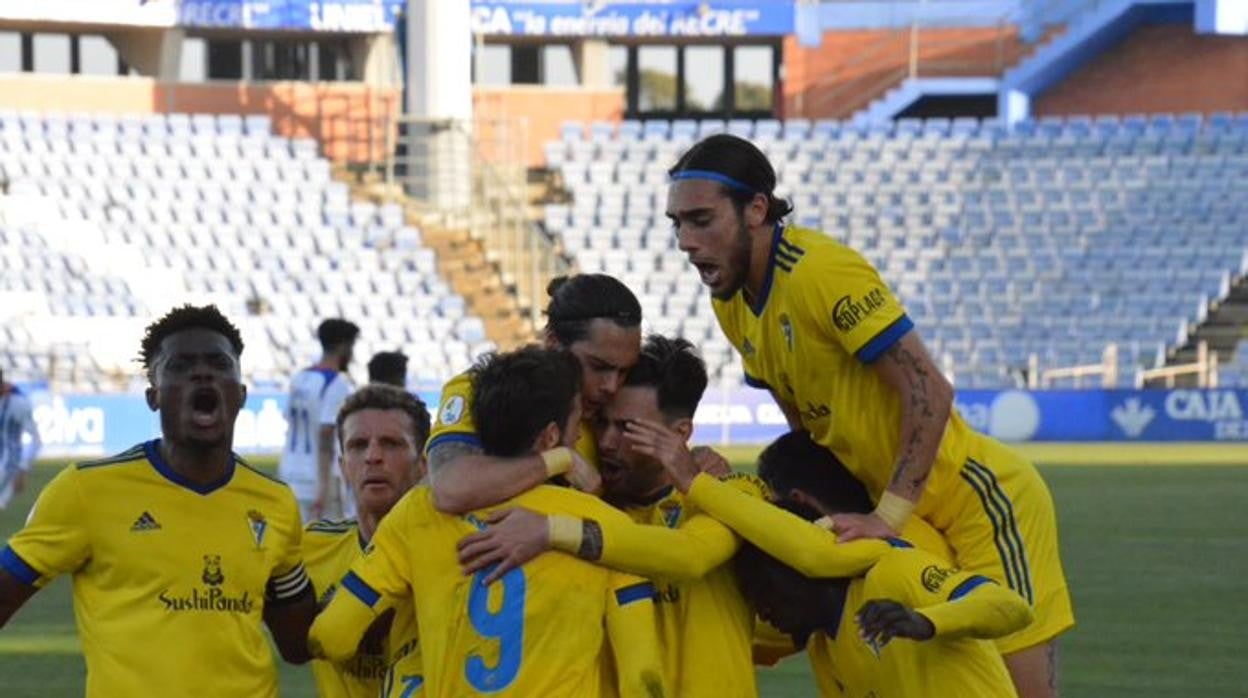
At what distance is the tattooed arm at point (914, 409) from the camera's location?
21.1ft

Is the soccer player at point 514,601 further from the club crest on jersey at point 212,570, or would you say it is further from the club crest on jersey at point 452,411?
the club crest on jersey at point 212,570

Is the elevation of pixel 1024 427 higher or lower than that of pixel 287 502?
lower

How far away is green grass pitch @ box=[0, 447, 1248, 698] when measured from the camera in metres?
12.4

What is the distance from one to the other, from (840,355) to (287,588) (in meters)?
1.59

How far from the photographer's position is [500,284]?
4284 centimetres

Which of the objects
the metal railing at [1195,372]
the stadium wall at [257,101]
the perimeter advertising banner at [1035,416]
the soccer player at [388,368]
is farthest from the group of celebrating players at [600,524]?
the stadium wall at [257,101]

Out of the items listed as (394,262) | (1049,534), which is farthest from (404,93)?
(1049,534)

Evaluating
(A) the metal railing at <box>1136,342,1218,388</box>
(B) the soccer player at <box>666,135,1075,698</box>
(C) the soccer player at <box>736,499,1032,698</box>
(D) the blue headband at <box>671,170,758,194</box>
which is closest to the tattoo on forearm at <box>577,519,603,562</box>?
(C) the soccer player at <box>736,499,1032,698</box>

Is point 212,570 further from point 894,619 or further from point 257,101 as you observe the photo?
point 257,101

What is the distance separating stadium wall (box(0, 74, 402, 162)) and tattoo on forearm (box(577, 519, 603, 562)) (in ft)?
140

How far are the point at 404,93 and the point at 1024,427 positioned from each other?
14844mm

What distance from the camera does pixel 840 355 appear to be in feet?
21.8

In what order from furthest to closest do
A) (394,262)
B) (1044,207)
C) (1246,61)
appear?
(1246,61) → (1044,207) → (394,262)

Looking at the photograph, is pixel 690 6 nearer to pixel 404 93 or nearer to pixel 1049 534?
pixel 404 93
